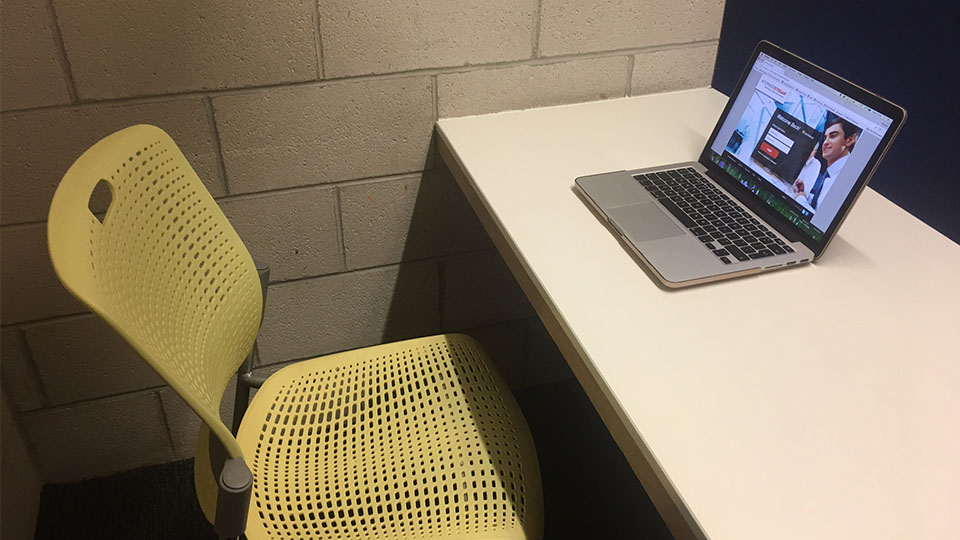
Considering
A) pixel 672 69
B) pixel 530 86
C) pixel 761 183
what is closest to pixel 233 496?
A: pixel 761 183

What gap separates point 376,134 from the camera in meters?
1.36

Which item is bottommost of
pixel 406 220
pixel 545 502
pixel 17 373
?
pixel 545 502

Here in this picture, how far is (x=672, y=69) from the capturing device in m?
1.50

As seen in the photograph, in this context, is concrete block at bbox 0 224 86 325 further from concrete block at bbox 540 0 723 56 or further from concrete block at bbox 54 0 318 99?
concrete block at bbox 540 0 723 56

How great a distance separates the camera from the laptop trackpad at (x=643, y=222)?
1006mm

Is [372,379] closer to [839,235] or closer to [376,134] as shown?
[376,134]

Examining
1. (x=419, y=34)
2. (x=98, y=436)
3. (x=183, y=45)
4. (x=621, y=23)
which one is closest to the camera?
(x=183, y=45)

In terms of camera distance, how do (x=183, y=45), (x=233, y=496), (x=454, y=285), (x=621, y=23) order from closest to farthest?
(x=233, y=496)
(x=183, y=45)
(x=621, y=23)
(x=454, y=285)

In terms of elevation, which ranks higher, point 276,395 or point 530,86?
point 530,86


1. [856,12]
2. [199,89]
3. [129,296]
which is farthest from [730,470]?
[199,89]

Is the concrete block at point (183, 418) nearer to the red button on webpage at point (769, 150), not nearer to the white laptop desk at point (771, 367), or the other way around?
the white laptop desk at point (771, 367)

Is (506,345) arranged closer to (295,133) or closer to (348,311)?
(348,311)

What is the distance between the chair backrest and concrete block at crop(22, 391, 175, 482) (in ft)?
2.08

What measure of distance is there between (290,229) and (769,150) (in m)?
0.92
